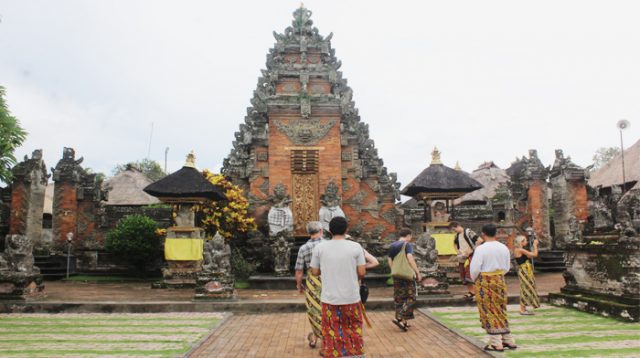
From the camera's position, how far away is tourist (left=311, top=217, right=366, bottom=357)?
4.99 metres

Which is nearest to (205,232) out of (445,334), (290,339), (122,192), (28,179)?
(28,179)

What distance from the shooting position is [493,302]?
636 centimetres

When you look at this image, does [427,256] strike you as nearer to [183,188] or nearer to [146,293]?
[183,188]

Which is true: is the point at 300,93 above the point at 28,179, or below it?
above

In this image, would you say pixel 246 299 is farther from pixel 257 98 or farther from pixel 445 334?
pixel 257 98

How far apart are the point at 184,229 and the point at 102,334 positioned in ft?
23.1

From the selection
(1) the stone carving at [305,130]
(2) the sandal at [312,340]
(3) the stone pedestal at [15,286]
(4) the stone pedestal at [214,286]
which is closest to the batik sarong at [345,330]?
(2) the sandal at [312,340]

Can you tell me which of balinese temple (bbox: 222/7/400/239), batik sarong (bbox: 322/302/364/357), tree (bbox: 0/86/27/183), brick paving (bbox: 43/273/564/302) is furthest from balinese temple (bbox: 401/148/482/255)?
tree (bbox: 0/86/27/183)

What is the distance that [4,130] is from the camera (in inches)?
547

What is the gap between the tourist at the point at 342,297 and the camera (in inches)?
196

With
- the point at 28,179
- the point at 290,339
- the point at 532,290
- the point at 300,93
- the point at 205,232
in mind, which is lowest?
the point at 290,339

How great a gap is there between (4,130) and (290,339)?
11605mm

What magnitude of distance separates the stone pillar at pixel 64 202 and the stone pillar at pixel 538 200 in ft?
65.0

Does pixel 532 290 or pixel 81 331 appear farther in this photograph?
pixel 532 290
